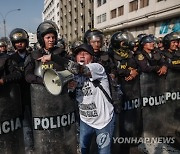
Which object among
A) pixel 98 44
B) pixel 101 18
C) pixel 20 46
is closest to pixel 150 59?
pixel 98 44

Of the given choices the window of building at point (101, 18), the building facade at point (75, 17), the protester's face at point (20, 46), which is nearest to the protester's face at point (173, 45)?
the protester's face at point (20, 46)

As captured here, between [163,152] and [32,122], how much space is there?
229 centimetres

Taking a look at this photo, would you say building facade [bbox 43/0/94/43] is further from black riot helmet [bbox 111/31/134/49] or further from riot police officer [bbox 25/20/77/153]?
riot police officer [bbox 25/20/77/153]

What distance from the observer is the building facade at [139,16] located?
22689mm

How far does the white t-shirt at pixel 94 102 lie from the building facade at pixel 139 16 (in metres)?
20.1

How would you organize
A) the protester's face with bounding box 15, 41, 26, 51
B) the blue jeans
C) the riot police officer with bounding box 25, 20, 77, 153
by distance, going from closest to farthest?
the blue jeans
the riot police officer with bounding box 25, 20, 77, 153
the protester's face with bounding box 15, 41, 26, 51

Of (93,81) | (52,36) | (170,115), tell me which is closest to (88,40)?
(52,36)

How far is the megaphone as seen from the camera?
2.33 meters

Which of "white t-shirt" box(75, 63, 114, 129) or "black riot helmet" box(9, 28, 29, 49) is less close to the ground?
"black riot helmet" box(9, 28, 29, 49)

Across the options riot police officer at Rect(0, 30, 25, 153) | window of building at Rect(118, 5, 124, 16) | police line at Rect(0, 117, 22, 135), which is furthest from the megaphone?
window of building at Rect(118, 5, 124, 16)

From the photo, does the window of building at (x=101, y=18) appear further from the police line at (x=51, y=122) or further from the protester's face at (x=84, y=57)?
the protester's face at (x=84, y=57)

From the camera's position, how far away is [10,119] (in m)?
3.48

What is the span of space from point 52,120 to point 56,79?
121cm

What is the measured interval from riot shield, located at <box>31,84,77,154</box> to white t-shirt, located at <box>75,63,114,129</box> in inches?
20.6
